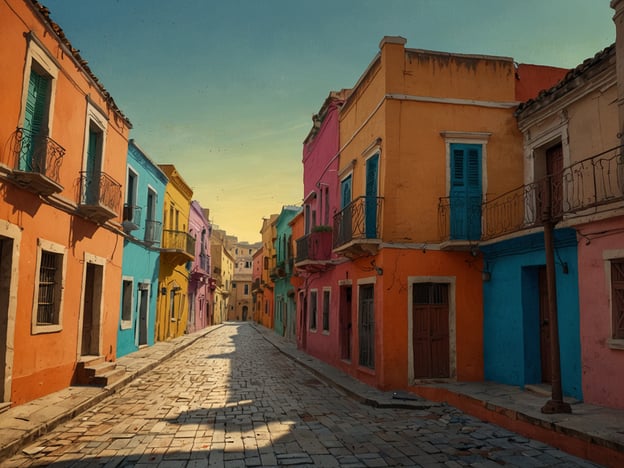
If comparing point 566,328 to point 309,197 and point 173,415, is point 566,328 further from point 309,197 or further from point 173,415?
point 309,197

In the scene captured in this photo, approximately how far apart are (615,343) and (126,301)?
14571 millimetres

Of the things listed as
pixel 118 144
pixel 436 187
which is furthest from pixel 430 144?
pixel 118 144

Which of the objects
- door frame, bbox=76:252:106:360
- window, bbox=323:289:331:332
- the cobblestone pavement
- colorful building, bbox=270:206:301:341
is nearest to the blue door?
the cobblestone pavement

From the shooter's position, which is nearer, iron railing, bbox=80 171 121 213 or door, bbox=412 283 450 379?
iron railing, bbox=80 171 121 213

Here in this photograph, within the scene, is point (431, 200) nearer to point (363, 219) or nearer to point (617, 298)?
point (363, 219)

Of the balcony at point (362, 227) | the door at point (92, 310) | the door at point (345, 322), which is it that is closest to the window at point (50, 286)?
the door at point (92, 310)

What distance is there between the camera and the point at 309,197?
791 inches

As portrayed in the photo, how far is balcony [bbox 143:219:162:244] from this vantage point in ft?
62.8

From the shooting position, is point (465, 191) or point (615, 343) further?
point (465, 191)

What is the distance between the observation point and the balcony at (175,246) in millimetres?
21578

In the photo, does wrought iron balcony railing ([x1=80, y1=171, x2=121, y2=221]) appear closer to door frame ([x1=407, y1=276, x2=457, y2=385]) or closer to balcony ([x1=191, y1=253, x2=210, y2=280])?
door frame ([x1=407, y1=276, x2=457, y2=385])

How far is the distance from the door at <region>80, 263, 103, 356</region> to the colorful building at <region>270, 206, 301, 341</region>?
44.8ft

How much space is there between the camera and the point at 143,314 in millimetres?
19484

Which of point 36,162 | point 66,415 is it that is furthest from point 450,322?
point 36,162
